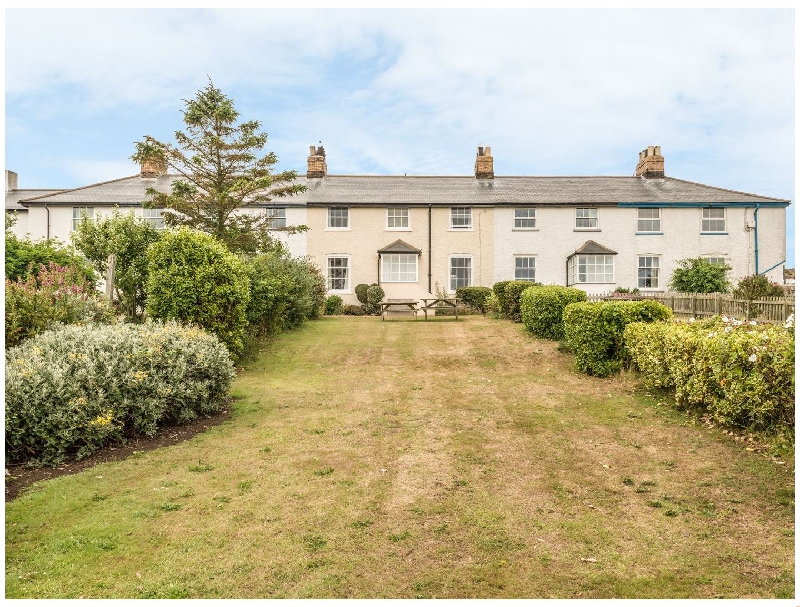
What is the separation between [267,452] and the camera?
309 inches

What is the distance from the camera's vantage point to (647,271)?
106 feet

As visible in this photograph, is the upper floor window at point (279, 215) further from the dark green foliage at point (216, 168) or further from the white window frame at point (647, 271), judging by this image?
the white window frame at point (647, 271)

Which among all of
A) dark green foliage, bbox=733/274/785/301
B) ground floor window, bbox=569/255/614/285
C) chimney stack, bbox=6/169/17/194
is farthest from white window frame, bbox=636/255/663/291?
chimney stack, bbox=6/169/17/194

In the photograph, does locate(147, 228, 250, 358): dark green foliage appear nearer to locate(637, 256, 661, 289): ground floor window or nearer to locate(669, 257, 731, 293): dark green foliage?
locate(669, 257, 731, 293): dark green foliage

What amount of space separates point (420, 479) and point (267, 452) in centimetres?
225

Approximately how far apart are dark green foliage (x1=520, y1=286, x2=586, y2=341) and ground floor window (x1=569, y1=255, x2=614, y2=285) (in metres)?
14.6

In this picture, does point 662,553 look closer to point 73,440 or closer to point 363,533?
point 363,533

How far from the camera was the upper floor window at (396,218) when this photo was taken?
32.6m

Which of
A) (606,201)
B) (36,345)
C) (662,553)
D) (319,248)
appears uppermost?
(606,201)

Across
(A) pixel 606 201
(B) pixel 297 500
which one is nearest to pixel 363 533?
(B) pixel 297 500

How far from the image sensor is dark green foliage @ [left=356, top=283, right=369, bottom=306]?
30797mm

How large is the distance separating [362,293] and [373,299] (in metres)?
1.34

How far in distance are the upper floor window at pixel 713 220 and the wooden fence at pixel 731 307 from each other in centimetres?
1296

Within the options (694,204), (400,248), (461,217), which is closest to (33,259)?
(400,248)
